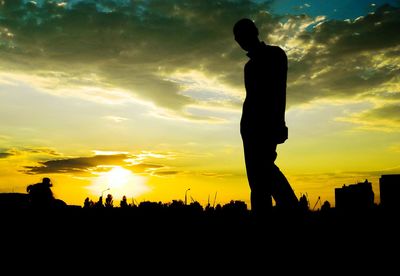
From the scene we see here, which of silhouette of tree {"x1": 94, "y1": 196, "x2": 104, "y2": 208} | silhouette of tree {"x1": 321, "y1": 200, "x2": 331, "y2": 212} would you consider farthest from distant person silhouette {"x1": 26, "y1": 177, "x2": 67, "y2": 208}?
silhouette of tree {"x1": 321, "y1": 200, "x2": 331, "y2": 212}

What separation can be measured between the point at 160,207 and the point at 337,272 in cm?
684

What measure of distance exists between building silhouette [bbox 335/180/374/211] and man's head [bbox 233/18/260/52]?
17.3 feet

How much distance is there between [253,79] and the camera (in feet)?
17.4

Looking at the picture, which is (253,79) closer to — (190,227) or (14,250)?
(190,227)

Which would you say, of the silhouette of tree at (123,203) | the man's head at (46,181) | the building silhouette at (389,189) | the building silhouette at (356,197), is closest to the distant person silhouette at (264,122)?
the building silhouette at (356,197)

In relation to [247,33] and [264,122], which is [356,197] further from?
[247,33]

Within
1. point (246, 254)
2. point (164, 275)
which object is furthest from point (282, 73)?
point (164, 275)

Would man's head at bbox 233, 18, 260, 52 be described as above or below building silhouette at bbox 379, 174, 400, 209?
above

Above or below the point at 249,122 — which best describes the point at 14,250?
below

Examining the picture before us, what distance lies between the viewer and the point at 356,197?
358 inches

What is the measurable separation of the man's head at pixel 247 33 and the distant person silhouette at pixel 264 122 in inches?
1.1

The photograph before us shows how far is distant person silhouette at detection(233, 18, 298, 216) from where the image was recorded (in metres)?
5.20

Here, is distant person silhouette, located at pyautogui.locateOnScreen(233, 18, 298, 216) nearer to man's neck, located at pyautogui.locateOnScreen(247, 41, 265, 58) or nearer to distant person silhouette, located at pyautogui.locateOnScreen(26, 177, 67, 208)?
man's neck, located at pyautogui.locateOnScreen(247, 41, 265, 58)

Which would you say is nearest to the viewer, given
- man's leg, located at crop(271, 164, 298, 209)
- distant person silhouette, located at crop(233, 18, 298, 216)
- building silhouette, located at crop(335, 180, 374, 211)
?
man's leg, located at crop(271, 164, 298, 209)
